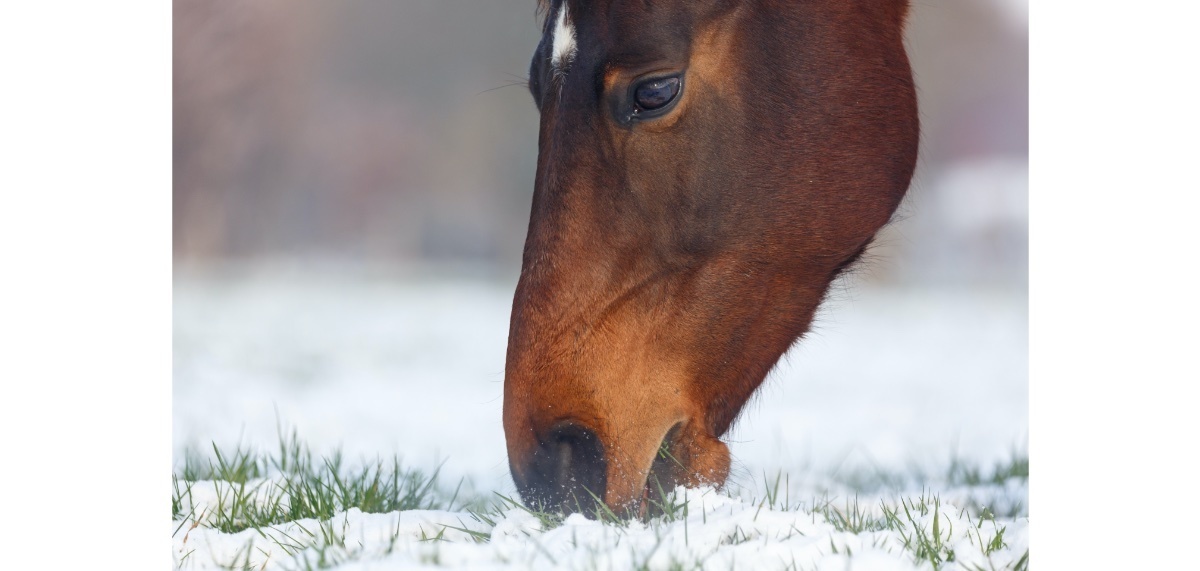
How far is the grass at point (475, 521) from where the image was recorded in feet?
4.87

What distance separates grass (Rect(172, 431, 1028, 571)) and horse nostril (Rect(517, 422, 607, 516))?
3 cm

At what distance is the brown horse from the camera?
1.56 meters

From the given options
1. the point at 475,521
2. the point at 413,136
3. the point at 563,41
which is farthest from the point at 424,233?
the point at 563,41

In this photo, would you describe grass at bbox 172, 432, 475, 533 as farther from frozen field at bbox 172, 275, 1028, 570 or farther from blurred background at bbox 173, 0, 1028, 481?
blurred background at bbox 173, 0, 1028, 481

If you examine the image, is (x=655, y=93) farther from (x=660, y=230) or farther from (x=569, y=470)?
(x=569, y=470)

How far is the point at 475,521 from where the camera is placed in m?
1.83

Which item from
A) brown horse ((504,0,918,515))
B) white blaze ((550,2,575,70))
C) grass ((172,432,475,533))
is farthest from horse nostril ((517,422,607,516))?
white blaze ((550,2,575,70))

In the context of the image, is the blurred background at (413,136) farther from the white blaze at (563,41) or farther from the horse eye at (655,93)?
the white blaze at (563,41)

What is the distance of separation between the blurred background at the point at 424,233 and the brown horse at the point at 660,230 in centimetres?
38

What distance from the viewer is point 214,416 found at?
2.76m

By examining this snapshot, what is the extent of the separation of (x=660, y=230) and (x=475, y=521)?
0.73 meters
